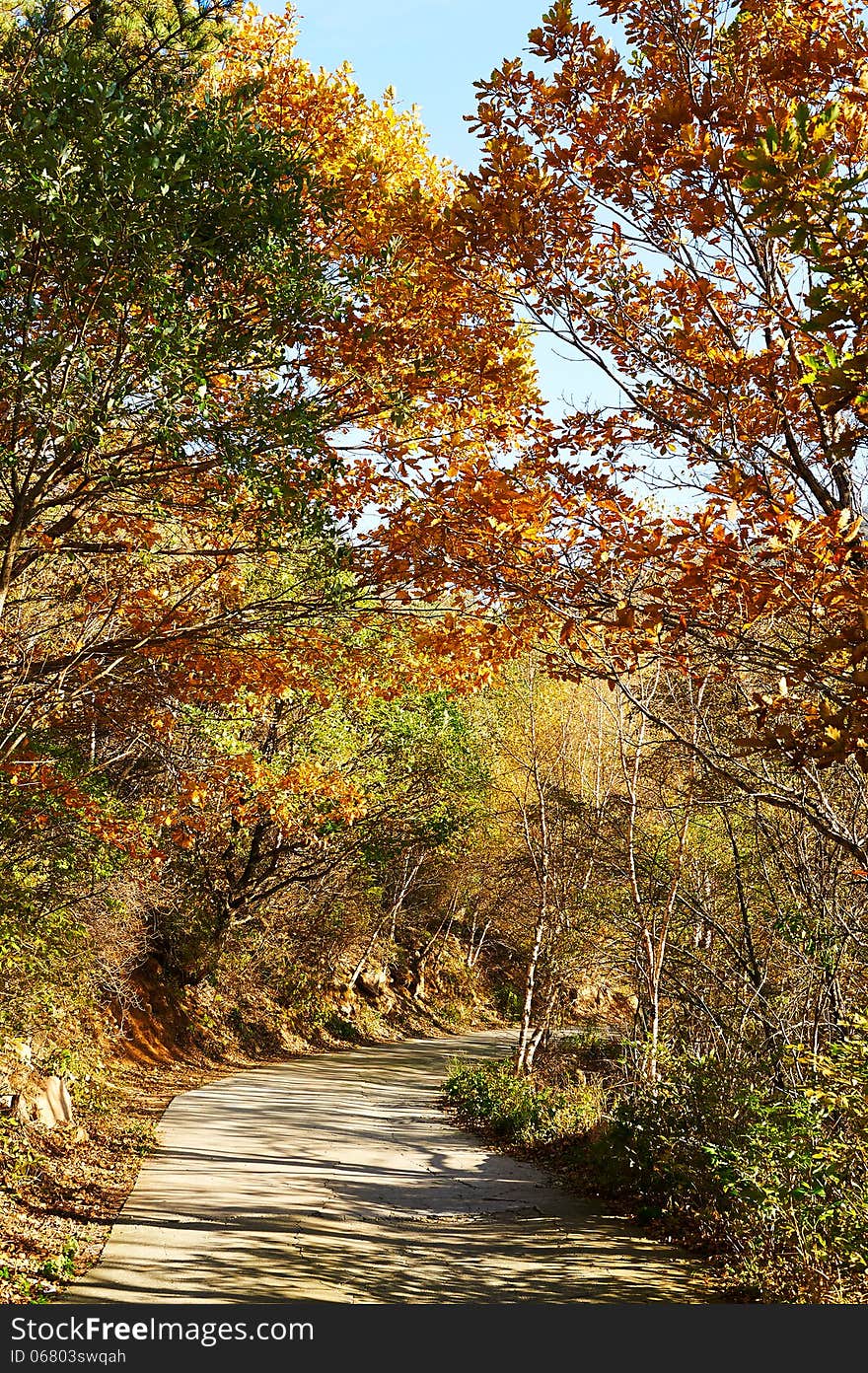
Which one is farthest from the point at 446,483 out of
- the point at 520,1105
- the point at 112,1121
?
the point at 520,1105

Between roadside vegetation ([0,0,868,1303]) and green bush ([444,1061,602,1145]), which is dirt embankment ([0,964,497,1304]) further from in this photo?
green bush ([444,1061,602,1145])

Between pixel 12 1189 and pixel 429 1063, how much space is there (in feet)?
47.5

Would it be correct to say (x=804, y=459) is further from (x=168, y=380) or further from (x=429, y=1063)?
(x=429, y=1063)

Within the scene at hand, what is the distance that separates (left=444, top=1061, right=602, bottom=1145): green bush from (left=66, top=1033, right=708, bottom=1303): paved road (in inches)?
25.2

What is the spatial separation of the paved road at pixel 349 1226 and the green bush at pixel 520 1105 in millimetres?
640

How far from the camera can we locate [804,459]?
A: 420cm

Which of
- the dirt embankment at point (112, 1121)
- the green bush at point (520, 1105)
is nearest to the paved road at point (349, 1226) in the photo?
the dirt embankment at point (112, 1121)

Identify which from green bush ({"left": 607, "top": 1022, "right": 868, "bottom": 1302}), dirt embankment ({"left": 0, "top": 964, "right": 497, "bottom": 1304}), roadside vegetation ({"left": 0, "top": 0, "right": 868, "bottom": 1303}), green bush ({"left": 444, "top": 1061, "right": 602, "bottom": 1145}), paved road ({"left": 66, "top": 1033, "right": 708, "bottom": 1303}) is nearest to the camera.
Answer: roadside vegetation ({"left": 0, "top": 0, "right": 868, "bottom": 1303})

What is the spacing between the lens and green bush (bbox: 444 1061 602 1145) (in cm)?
1090

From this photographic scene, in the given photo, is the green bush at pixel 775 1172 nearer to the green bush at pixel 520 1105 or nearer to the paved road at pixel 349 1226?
the paved road at pixel 349 1226

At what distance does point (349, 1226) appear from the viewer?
Answer: 6984 millimetres

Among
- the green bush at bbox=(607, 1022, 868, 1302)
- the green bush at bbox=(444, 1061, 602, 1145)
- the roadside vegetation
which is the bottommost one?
the green bush at bbox=(444, 1061, 602, 1145)

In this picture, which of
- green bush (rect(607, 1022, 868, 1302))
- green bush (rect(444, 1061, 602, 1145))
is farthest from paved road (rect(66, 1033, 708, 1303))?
green bush (rect(444, 1061, 602, 1145))

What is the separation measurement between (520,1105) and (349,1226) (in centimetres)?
561
